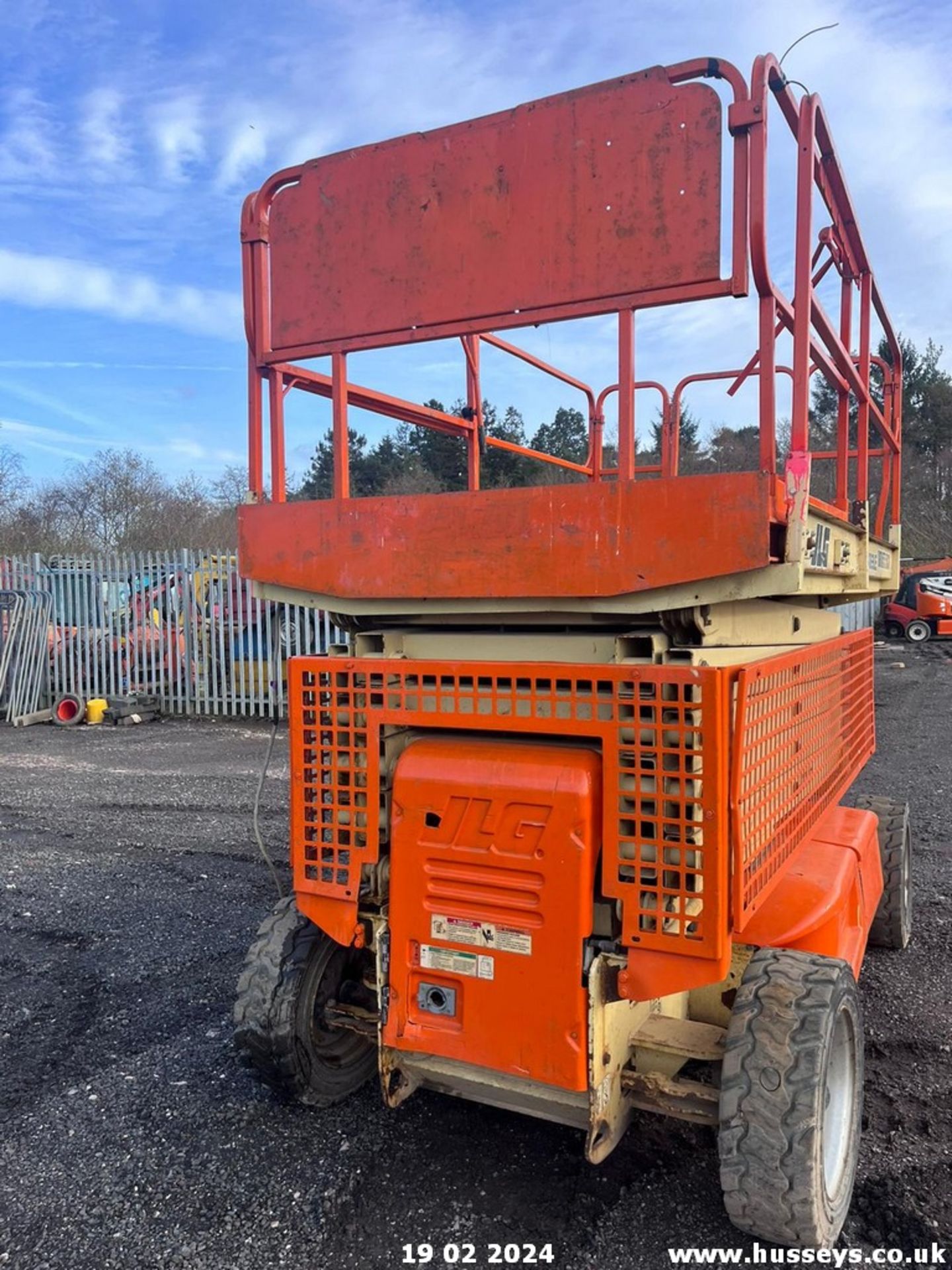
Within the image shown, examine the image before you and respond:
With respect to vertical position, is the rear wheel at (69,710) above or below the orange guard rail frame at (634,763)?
below

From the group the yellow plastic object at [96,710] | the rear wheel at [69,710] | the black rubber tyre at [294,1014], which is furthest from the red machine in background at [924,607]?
the black rubber tyre at [294,1014]

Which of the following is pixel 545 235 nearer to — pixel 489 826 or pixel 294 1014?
pixel 489 826

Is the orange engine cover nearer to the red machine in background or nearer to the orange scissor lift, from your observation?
the orange scissor lift

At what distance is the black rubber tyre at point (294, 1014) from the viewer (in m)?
2.98

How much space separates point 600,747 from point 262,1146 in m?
1.85

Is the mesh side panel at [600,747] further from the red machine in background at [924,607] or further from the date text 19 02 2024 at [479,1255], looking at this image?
the red machine in background at [924,607]

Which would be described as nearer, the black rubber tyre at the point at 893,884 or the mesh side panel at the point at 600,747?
the mesh side panel at the point at 600,747

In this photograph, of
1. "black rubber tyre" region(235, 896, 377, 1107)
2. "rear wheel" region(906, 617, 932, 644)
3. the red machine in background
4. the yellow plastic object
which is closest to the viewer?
"black rubber tyre" region(235, 896, 377, 1107)

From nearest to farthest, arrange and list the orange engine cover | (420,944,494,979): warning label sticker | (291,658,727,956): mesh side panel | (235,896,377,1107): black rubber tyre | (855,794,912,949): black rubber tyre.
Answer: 1. (291,658,727,956): mesh side panel
2. the orange engine cover
3. (420,944,494,979): warning label sticker
4. (235,896,377,1107): black rubber tyre
5. (855,794,912,949): black rubber tyre

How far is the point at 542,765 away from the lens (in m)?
2.49

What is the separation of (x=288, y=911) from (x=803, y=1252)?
191cm

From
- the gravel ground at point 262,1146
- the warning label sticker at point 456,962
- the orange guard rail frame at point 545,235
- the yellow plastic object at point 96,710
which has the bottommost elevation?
the gravel ground at point 262,1146

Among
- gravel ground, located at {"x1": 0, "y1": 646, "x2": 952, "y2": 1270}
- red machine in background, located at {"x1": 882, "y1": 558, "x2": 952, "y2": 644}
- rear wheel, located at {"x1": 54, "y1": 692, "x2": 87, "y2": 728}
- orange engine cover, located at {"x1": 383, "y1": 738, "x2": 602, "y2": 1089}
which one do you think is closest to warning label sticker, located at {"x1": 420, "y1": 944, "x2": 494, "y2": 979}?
orange engine cover, located at {"x1": 383, "y1": 738, "x2": 602, "y2": 1089}

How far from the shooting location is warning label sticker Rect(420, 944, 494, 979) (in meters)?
2.54
